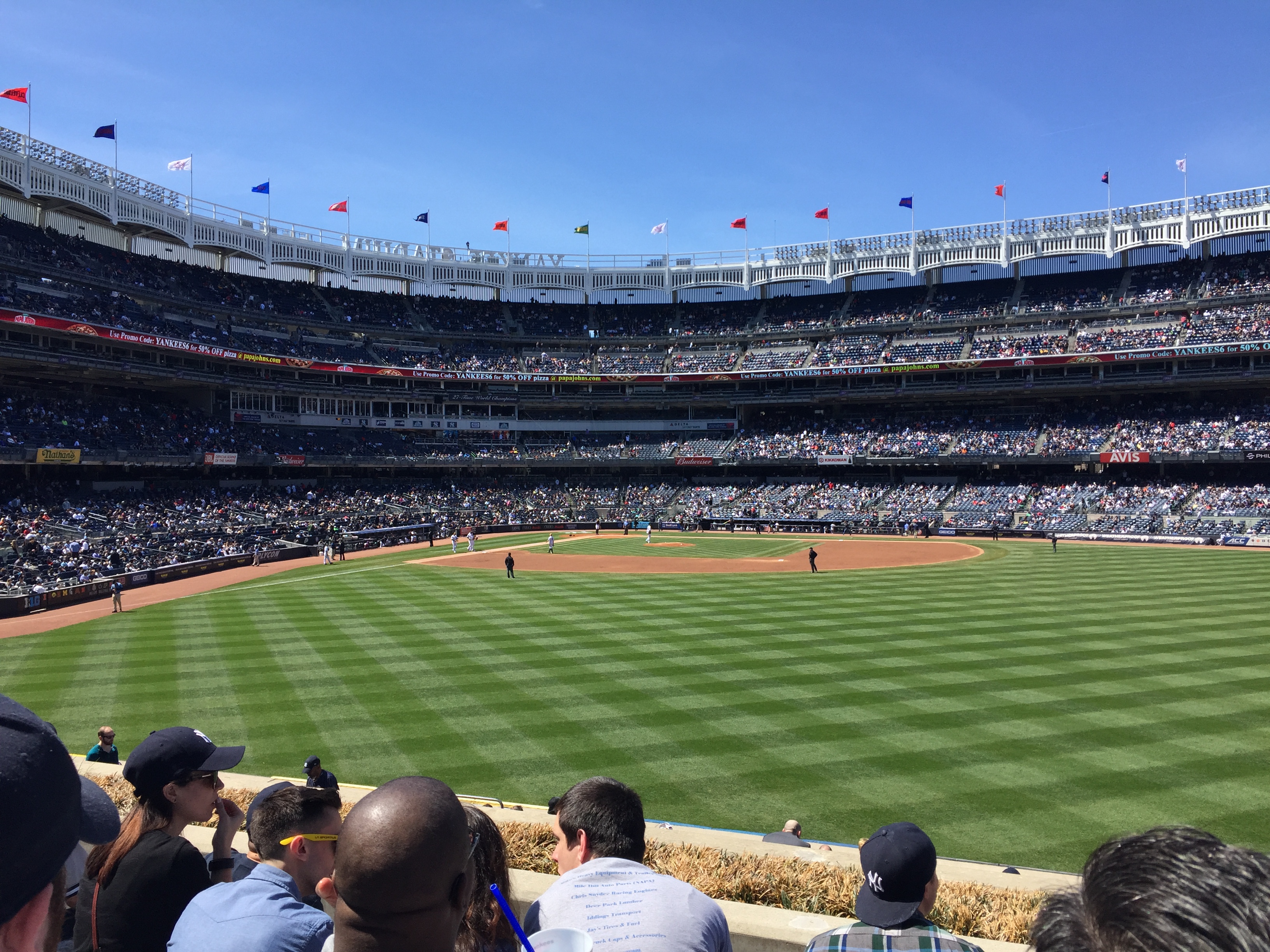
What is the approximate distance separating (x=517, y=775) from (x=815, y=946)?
37.5 ft

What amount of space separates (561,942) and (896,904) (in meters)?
1.94

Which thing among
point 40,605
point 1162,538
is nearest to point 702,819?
point 40,605

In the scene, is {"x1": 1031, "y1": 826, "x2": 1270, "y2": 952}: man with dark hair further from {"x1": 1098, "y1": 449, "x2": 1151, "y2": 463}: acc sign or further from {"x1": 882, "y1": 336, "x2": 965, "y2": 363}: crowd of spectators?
{"x1": 882, "y1": 336, "x2": 965, "y2": 363}: crowd of spectators

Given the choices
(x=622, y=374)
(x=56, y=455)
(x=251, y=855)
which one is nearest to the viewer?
(x=251, y=855)

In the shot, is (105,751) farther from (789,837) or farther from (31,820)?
(31,820)

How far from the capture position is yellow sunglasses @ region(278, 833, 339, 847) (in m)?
4.34

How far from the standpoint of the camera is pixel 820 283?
91.8 metres

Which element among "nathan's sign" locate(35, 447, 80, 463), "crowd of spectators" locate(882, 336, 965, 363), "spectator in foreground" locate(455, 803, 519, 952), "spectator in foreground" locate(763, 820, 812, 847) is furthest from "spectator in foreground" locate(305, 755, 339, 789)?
"crowd of spectators" locate(882, 336, 965, 363)

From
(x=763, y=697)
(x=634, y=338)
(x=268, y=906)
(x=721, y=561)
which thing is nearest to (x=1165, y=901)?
(x=268, y=906)

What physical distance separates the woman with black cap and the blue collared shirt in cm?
82

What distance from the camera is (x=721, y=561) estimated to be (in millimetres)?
48906

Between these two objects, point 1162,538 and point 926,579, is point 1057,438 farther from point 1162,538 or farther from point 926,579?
point 926,579

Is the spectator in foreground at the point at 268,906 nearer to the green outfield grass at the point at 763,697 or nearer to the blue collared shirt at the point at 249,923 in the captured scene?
the blue collared shirt at the point at 249,923

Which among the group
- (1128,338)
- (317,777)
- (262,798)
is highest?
(1128,338)
